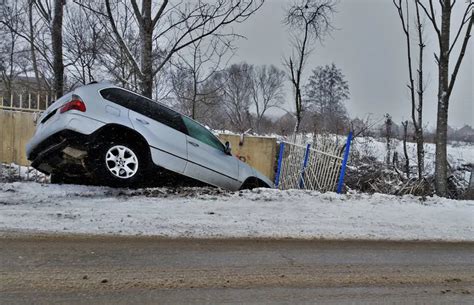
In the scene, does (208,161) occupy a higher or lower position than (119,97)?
lower

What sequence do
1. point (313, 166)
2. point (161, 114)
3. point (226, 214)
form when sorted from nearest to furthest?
1. point (226, 214)
2. point (161, 114)
3. point (313, 166)

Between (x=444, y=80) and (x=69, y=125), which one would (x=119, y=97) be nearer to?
(x=69, y=125)

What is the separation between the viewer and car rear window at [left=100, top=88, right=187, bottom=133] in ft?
21.3

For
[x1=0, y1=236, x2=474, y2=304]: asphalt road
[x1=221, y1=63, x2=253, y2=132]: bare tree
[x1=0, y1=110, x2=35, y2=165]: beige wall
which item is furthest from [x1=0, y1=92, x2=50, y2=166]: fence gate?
[x1=221, y1=63, x2=253, y2=132]: bare tree

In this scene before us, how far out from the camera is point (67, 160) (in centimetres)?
630

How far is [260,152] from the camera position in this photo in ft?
39.1

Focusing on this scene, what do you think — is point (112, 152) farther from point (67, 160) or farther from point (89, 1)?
point (89, 1)

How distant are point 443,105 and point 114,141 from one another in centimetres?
741

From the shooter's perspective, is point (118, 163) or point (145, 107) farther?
point (145, 107)

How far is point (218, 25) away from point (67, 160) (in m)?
5.56

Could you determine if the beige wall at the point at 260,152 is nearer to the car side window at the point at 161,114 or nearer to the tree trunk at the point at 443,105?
the tree trunk at the point at 443,105

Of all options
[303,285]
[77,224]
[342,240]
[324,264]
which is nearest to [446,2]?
[342,240]

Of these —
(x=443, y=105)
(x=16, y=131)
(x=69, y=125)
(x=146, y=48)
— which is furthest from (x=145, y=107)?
(x=16, y=131)

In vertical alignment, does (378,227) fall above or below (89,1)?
below
